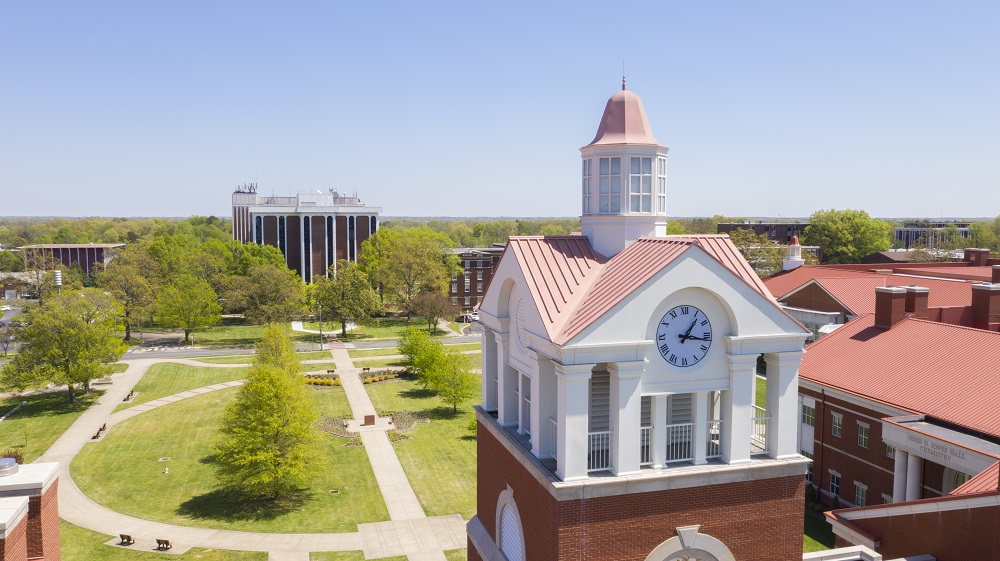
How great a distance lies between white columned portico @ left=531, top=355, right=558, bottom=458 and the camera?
1438 centimetres

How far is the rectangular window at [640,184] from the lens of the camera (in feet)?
52.7

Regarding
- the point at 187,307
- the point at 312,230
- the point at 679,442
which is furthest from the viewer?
the point at 312,230

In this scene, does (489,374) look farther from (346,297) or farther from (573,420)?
(346,297)

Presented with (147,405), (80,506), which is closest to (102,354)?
(147,405)

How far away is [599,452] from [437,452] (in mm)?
26802

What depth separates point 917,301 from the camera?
1299 inches

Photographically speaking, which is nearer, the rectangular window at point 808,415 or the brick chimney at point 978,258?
the rectangular window at point 808,415

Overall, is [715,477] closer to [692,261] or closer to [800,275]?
[692,261]

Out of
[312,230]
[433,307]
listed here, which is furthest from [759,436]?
[312,230]

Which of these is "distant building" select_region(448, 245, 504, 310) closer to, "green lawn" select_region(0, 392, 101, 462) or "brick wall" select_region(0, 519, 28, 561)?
"green lawn" select_region(0, 392, 101, 462)

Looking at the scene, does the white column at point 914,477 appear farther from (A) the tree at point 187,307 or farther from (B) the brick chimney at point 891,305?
(A) the tree at point 187,307

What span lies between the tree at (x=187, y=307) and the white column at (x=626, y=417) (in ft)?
215

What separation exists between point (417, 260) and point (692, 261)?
7575cm

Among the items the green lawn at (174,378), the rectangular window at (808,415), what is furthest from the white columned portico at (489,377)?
the green lawn at (174,378)
